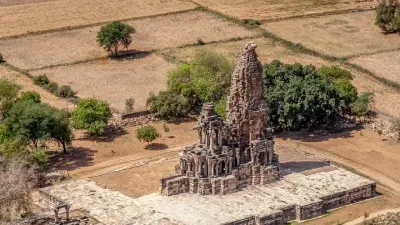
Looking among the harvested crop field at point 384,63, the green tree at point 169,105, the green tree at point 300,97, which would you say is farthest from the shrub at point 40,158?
the harvested crop field at point 384,63

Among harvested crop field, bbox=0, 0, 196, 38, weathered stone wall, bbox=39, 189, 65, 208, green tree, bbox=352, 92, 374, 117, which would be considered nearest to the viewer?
weathered stone wall, bbox=39, 189, 65, 208

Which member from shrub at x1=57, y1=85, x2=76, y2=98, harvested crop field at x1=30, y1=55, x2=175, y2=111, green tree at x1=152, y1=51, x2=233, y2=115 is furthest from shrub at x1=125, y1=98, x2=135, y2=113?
shrub at x1=57, y1=85, x2=76, y2=98

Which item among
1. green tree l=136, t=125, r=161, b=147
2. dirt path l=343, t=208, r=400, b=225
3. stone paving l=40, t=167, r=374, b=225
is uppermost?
green tree l=136, t=125, r=161, b=147

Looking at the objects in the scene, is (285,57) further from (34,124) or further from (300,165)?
(34,124)

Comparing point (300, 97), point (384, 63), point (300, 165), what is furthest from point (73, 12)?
point (300, 165)

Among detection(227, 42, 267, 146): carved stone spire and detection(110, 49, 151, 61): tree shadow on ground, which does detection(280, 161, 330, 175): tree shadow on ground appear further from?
detection(110, 49, 151, 61): tree shadow on ground

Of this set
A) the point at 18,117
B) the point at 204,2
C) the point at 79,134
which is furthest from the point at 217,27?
the point at 18,117
